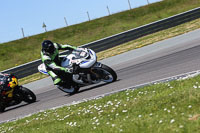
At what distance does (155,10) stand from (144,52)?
2208 centimetres

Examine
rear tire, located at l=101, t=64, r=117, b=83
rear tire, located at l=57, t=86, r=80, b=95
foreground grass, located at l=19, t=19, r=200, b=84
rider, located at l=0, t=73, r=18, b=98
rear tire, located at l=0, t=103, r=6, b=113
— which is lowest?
foreground grass, located at l=19, t=19, r=200, b=84

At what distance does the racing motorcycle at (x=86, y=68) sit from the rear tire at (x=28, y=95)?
177 centimetres

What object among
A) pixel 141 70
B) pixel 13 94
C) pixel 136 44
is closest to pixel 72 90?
pixel 13 94

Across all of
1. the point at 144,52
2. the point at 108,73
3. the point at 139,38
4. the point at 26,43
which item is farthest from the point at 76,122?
the point at 26,43

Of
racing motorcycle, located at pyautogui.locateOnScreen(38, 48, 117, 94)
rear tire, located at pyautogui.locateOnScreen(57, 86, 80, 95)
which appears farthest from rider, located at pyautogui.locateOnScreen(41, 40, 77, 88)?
rear tire, located at pyautogui.locateOnScreen(57, 86, 80, 95)

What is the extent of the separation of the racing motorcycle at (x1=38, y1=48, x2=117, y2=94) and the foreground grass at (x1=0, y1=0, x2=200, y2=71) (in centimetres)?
1908

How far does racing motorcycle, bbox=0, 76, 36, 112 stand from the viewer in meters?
12.3

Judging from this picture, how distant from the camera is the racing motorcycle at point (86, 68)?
10875 millimetres

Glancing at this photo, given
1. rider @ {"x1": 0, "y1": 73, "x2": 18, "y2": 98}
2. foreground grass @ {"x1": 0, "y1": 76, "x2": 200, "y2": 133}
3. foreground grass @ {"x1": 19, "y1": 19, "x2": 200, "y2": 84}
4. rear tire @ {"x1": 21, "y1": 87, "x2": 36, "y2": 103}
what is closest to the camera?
foreground grass @ {"x1": 0, "y1": 76, "x2": 200, "y2": 133}

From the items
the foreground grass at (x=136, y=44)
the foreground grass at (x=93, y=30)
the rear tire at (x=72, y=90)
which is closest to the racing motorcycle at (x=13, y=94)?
the rear tire at (x=72, y=90)

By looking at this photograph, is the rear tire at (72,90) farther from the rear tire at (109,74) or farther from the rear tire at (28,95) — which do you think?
the rear tire at (28,95)

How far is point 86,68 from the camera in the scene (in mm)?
10953

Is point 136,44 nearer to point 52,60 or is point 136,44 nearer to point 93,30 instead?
point 52,60

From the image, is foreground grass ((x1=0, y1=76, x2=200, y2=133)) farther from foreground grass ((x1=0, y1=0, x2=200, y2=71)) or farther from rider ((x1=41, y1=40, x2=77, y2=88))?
foreground grass ((x1=0, y1=0, x2=200, y2=71))
